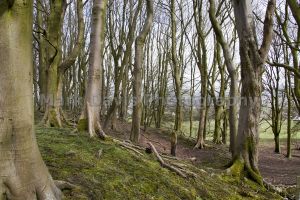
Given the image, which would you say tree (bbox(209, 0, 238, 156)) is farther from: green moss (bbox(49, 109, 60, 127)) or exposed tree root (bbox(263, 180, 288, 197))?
green moss (bbox(49, 109, 60, 127))

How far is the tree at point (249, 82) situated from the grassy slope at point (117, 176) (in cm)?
72

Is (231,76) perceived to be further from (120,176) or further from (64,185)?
(64,185)

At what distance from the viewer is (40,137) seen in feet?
19.9

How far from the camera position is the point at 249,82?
289 inches

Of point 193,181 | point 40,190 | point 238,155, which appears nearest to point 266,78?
point 238,155

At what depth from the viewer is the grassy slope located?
14.0 feet

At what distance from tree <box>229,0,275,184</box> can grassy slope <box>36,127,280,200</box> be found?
2.37 ft

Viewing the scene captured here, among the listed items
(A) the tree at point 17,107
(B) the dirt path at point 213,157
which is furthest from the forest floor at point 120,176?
(B) the dirt path at point 213,157

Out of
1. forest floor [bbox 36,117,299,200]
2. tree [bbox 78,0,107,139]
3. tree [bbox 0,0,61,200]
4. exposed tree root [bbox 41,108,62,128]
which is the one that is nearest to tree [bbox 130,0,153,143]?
exposed tree root [bbox 41,108,62,128]

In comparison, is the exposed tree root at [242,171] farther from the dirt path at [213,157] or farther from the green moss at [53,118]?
the green moss at [53,118]

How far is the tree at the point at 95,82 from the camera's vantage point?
21.7ft

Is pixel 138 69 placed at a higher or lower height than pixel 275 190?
higher

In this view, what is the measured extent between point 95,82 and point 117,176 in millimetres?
2556

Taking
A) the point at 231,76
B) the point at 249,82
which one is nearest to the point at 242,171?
the point at 249,82
